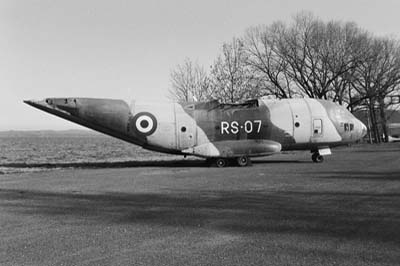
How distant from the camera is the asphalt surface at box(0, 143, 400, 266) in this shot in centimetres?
479

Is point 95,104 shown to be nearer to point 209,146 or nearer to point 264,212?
point 209,146

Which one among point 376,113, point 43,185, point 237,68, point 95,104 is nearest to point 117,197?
point 43,185

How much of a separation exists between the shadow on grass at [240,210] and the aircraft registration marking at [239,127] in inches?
322

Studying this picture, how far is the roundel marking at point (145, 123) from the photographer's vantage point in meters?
17.1

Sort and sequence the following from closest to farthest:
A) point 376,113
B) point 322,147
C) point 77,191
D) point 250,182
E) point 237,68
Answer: point 77,191 → point 250,182 → point 322,147 → point 237,68 → point 376,113

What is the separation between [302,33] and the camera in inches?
1704

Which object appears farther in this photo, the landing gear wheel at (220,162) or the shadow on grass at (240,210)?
the landing gear wheel at (220,162)

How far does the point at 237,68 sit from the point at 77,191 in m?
27.5

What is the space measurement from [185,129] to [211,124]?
3.86 feet

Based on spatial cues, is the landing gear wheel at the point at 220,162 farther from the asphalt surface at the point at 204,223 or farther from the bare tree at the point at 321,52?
the bare tree at the point at 321,52

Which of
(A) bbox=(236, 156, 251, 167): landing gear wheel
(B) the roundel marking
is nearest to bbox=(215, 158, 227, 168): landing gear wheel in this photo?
(A) bbox=(236, 156, 251, 167): landing gear wheel

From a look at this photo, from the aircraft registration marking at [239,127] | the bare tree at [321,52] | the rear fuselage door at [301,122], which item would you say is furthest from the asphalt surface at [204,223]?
the bare tree at [321,52]

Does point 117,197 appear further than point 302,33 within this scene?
No

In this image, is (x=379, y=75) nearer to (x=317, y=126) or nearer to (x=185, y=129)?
(x=317, y=126)
